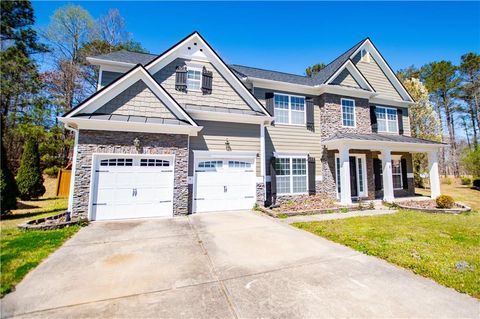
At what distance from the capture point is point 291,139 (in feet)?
41.2

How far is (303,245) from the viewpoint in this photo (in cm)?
546

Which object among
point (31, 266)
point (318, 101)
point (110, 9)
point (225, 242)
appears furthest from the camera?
point (110, 9)

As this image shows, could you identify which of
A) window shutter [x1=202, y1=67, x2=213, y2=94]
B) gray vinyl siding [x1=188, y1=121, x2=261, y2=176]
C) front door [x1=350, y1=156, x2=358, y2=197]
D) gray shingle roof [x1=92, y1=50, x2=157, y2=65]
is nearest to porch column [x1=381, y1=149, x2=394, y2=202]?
front door [x1=350, y1=156, x2=358, y2=197]

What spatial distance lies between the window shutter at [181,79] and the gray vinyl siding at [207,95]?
0.50 feet

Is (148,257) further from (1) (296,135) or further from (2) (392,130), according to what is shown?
(2) (392,130)

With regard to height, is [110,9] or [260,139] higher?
[110,9]

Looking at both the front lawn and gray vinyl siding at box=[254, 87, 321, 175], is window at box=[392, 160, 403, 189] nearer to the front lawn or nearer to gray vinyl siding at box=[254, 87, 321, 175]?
gray vinyl siding at box=[254, 87, 321, 175]

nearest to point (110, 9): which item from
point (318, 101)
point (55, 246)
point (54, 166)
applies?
point (54, 166)

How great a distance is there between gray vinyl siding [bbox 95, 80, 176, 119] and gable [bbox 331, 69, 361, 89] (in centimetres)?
1057

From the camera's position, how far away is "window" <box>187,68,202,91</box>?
419 inches

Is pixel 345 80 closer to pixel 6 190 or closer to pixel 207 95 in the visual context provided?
pixel 207 95

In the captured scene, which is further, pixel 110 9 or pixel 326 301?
pixel 110 9

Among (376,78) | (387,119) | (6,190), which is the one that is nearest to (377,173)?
(387,119)

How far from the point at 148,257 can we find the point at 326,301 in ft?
11.7
